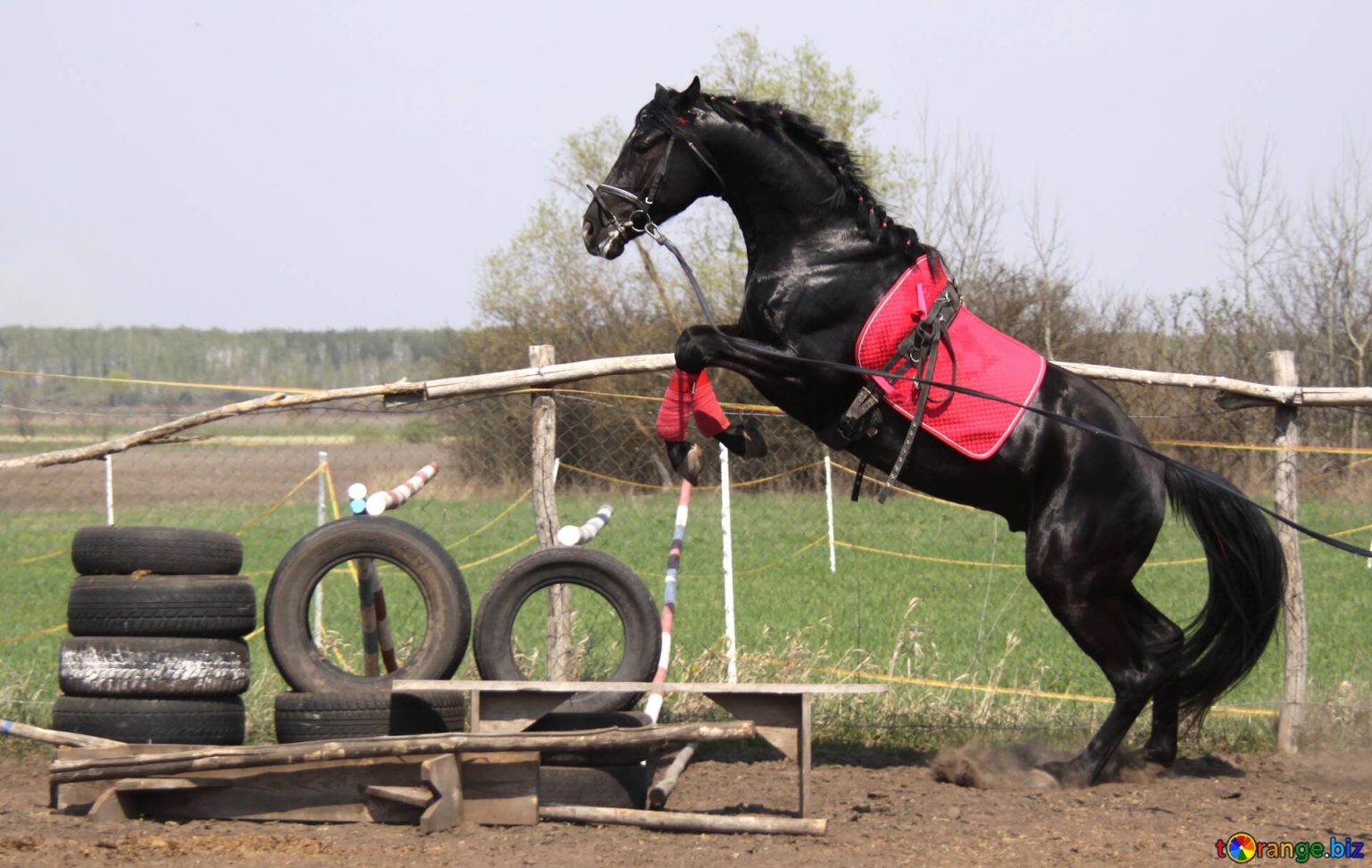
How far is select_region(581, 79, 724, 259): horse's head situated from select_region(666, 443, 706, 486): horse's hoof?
0.89 meters

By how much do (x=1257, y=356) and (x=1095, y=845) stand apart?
62.7ft

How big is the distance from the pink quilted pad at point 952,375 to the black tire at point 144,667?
3021mm

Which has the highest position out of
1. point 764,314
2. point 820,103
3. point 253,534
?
point 820,103

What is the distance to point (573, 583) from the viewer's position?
18.0 feet

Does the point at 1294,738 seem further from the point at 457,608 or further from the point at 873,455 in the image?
the point at 457,608

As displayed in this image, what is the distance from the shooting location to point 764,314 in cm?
546

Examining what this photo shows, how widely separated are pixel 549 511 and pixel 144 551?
2007 millimetres

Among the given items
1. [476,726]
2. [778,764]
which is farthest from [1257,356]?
[476,726]

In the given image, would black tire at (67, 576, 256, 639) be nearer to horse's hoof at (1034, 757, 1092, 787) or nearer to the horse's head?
the horse's head

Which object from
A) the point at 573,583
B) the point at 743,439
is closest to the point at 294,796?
the point at 573,583

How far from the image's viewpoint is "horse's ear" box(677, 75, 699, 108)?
5.48 meters

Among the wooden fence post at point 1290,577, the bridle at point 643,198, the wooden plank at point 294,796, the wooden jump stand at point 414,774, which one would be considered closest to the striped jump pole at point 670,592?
the wooden jump stand at point 414,774

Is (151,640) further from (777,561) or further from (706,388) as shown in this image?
(777,561)

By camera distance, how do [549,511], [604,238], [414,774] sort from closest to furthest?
1. [414,774]
2. [604,238]
3. [549,511]
